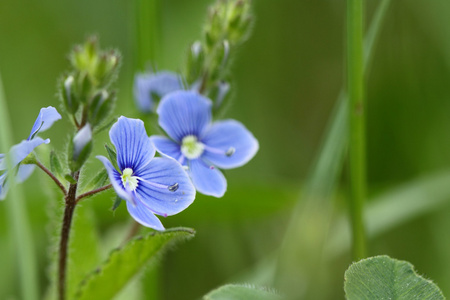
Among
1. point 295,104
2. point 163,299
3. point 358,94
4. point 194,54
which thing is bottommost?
point 163,299

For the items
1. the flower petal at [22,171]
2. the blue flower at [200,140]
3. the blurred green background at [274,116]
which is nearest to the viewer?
the flower petal at [22,171]

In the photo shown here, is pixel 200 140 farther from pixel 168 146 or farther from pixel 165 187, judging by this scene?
pixel 165 187

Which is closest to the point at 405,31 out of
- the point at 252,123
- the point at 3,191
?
the point at 252,123

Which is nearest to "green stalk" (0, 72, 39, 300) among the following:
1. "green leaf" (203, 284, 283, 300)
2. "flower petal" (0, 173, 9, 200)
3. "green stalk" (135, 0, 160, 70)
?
"flower petal" (0, 173, 9, 200)

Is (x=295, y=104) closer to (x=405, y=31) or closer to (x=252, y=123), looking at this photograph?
(x=252, y=123)

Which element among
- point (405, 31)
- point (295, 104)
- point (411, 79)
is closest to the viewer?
point (411, 79)

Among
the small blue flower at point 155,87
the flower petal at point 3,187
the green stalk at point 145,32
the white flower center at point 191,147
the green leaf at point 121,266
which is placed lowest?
the green leaf at point 121,266

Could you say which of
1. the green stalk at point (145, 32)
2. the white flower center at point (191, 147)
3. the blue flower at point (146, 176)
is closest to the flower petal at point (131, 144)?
the blue flower at point (146, 176)

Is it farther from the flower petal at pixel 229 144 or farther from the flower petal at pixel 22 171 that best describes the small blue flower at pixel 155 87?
the flower petal at pixel 22 171
